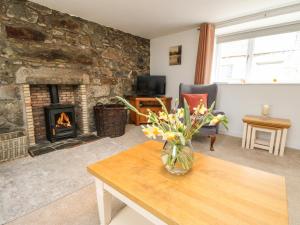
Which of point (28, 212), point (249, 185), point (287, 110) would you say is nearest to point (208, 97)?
point (287, 110)

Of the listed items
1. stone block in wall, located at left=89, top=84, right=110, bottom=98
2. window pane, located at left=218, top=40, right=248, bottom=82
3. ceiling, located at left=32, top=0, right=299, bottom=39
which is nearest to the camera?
ceiling, located at left=32, top=0, right=299, bottom=39

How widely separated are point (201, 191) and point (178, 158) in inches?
8.3

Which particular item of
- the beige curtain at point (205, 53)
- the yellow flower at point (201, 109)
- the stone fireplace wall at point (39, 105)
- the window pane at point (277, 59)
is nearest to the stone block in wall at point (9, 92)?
the stone fireplace wall at point (39, 105)

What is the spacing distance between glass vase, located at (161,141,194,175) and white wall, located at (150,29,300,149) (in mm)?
2487

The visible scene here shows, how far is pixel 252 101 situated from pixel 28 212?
3367 mm

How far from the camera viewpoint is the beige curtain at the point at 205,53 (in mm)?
3107

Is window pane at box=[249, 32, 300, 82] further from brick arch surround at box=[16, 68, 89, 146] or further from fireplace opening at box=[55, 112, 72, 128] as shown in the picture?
fireplace opening at box=[55, 112, 72, 128]

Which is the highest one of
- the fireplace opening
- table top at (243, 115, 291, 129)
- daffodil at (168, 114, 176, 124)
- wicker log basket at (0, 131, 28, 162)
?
daffodil at (168, 114, 176, 124)

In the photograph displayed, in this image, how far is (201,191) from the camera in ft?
2.90

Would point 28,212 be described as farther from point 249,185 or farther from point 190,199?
point 249,185

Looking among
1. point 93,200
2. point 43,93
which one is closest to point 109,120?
point 43,93

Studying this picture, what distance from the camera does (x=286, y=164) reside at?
2107 mm

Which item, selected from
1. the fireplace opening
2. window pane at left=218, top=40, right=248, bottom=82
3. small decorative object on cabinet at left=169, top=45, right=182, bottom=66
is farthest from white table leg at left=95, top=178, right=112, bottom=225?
small decorative object on cabinet at left=169, top=45, right=182, bottom=66

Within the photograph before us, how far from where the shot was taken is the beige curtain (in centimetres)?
311
